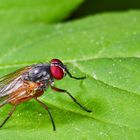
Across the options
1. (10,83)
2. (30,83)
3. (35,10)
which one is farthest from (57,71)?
(35,10)

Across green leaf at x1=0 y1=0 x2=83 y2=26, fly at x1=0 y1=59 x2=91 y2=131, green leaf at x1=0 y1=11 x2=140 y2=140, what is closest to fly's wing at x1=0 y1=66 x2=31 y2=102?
fly at x1=0 y1=59 x2=91 y2=131

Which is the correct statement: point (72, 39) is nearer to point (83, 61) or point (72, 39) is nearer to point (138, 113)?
point (83, 61)

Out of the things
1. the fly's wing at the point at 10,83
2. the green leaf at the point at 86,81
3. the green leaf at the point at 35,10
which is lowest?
the green leaf at the point at 86,81

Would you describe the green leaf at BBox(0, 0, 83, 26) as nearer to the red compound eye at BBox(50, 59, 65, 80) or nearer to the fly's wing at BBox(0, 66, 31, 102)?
the fly's wing at BBox(0, 66, 31, 102)

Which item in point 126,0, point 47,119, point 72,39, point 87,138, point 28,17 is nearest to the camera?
point 87,138

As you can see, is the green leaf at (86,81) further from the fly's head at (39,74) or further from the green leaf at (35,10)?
the green leaf at (35,10)

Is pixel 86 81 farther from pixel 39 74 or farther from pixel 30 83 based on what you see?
pixel 30 83

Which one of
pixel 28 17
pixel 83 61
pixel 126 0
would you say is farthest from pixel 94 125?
pixel 126 0

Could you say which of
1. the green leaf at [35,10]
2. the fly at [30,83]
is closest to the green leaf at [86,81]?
the fly at [30,83]
